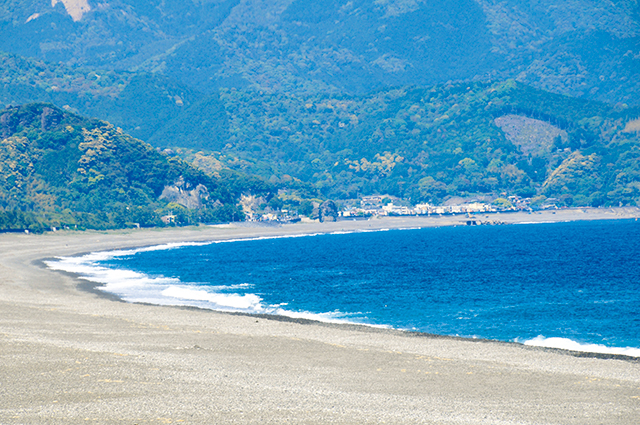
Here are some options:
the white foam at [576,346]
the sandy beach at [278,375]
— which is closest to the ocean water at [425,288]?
the white foam at [576,346]

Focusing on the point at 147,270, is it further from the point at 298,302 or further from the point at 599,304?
the point at 599,304

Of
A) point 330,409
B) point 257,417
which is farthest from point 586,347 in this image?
point 257,417

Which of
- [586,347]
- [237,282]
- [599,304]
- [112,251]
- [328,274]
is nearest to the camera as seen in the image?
[586,347]

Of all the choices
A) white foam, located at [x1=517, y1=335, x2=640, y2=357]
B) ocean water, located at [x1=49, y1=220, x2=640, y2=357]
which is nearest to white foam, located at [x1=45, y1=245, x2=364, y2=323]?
ocean water, located at [x1=49, y1=220, x2=640, y2=357]

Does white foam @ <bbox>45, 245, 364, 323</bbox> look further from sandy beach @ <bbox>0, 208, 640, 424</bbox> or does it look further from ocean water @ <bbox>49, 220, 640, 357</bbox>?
sandy beach @ <bbox>0, 208, 640, 424</bbox>

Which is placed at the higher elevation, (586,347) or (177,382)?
(177,382)

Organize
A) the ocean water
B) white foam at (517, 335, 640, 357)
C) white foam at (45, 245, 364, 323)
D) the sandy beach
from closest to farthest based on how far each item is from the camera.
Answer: the sandy beach, white foam at (517, 335, 640, 357), the ocean water, white foam at (45, 245, 364, 323)
